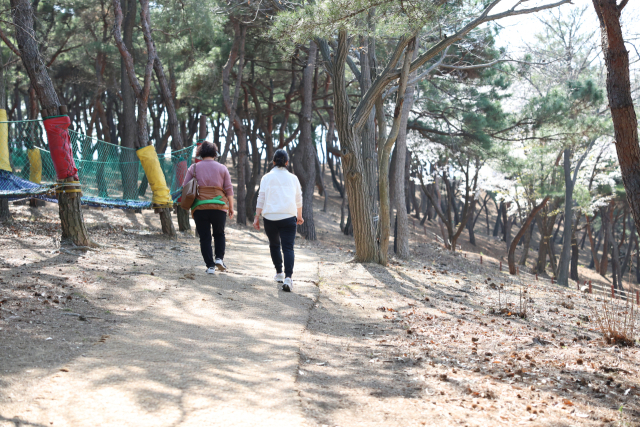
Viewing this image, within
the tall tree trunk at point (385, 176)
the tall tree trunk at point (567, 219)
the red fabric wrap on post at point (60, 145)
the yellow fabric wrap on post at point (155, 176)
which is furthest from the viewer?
the tall tree trunk at point (567, 219)

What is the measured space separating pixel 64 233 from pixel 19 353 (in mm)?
4579

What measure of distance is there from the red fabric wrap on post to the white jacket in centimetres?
314

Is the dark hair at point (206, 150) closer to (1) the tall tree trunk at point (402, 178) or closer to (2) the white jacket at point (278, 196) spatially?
(2) the white jacket at point (278, 196)

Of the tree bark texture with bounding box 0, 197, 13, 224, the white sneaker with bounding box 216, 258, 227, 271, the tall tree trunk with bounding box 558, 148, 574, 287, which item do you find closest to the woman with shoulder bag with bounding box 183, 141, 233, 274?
the white sneaker with bounding box 216, 258, 227, 271

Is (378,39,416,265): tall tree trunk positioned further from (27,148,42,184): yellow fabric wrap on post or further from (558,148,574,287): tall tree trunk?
(558,148,574,287): tall tree trunk

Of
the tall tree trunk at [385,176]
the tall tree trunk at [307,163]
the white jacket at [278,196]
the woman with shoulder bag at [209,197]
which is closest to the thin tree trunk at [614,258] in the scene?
the tall tree trunk at [307,163]

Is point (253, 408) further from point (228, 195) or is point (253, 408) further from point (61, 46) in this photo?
point (61, 46)

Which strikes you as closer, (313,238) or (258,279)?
(258,279)

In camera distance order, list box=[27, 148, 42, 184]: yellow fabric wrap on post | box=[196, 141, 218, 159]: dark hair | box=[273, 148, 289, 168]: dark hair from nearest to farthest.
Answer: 1. box=[273, 148, 289, 168]: dark hair
2. box=[196, 141, 218, 159]: dark hair
3. box=[27, 148, 42, 184]: yellow fabric wrap on post

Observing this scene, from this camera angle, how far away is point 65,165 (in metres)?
7.71

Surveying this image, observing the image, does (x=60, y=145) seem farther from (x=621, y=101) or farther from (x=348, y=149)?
(x=621, y=101)

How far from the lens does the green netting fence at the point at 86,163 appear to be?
943 centimetres

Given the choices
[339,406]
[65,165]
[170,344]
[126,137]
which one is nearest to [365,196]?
[65,165]

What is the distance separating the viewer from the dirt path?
9.20 feet
